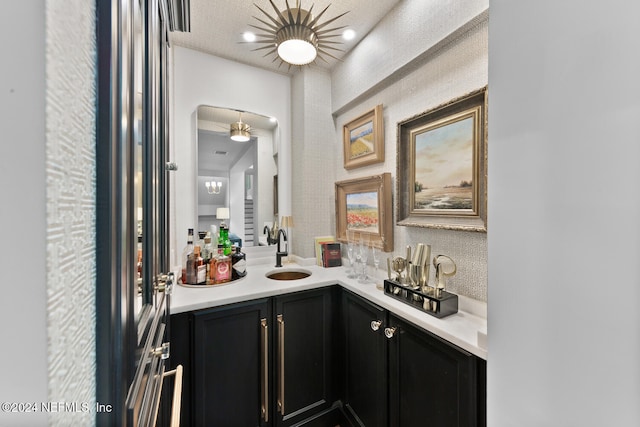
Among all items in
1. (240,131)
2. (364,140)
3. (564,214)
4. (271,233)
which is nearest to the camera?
(564,214)

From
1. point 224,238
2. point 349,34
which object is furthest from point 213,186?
point 349,34

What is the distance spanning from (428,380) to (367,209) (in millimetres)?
1060

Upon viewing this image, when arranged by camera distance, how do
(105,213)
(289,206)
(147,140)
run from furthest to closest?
(289,206) < (147,140) < (105,213)

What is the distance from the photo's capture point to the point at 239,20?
1644mm

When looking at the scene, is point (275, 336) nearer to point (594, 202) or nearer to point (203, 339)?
point (203, 339)

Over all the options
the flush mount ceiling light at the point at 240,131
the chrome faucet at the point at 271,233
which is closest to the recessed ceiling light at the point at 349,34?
the flush mount ceiling light at the point at 240,131

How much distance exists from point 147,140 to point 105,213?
38 cm

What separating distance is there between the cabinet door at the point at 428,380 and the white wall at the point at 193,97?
161cm

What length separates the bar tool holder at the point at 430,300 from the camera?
1093 mm

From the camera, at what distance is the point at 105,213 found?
0.30 meters

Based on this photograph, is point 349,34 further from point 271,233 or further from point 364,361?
point 364,361

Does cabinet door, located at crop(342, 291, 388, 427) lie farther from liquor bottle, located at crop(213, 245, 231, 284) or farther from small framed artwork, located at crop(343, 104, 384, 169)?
small framed artwork, located at crop(343, 104, 384, 169)

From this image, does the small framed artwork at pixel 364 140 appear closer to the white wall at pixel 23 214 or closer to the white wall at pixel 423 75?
the white wall at pixel 423 75

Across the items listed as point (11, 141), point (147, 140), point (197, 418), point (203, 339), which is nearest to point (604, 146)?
point (11, 141)
